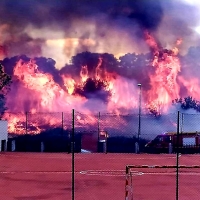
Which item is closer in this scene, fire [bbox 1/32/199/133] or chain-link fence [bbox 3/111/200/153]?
chain-link fence [bbox 3/111/200/153]

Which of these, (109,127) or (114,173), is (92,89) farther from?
(114,173)

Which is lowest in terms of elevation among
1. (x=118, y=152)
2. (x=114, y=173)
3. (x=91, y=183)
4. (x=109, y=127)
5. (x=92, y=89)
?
(x=118, y=152)

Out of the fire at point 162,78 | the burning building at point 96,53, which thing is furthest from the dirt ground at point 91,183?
the fire at point 162,78

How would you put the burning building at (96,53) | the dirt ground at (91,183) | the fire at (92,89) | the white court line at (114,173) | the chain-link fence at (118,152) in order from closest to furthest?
the dirt ground at (91,183) < the chain-link fence at (118,152) < the white court line at (114,173) < the burning building at (96,53) < the fire at (92,89)

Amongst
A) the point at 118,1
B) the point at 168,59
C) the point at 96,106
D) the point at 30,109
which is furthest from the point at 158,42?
the point at 30,109

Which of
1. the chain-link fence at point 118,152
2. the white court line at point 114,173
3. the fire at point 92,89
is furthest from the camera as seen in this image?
the fire at point 92,89

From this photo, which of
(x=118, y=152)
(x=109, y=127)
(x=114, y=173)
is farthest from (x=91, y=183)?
(x=109, y=127)

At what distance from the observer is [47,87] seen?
3017 inches

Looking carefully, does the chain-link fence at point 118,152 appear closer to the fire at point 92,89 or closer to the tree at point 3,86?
the tree at point 3,86

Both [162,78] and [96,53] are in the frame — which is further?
[162,78]

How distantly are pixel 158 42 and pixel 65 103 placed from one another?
17139 millimetres

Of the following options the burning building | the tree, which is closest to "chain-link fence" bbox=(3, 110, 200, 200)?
the tree

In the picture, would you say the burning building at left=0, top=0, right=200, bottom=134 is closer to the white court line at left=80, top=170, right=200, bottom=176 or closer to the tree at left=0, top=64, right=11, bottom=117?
the tree at left=0, top=64, right=11, bottom=117

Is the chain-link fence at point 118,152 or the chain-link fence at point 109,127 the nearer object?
the chain-link fence at point 118,152
